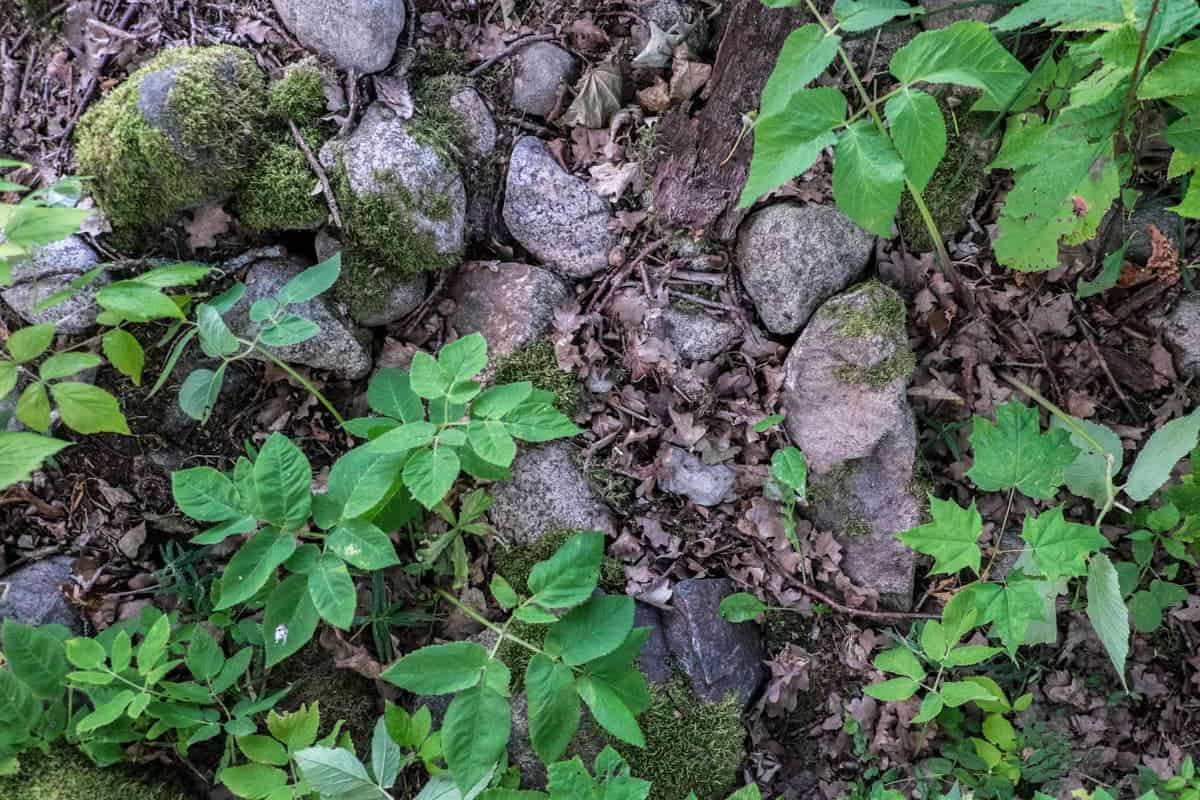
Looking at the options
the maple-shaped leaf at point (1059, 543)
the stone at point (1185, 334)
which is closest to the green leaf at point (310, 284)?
the maple-shaped leaf at point (1059, 543)

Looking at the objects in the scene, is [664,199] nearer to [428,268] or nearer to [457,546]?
[428,268]

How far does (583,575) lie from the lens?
7.18 ft

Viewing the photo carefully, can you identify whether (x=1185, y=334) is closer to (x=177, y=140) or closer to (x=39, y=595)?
(x=177, y=140)

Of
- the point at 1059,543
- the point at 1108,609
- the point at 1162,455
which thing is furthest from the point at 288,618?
the point at 1162,455

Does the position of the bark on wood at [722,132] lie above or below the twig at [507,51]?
below

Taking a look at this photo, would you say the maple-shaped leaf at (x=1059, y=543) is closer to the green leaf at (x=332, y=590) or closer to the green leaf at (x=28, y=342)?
the green leaf at (x=332, y=590)

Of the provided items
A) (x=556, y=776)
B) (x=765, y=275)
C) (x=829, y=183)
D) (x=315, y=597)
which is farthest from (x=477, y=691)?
(x=829, y=183)

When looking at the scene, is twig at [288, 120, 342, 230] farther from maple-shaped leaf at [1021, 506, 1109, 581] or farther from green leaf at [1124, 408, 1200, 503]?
green leaf at [1124, 408, 1200, 503]

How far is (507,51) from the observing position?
124 inches

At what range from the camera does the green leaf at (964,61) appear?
5.72ft

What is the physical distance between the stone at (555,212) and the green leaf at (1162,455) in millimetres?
1987

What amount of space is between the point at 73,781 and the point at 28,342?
139 cm

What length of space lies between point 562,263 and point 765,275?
821mm

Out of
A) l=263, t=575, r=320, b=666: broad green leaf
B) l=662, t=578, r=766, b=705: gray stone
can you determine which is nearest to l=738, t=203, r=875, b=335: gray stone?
l=662, t=578, r=766, b=705: gray stone
